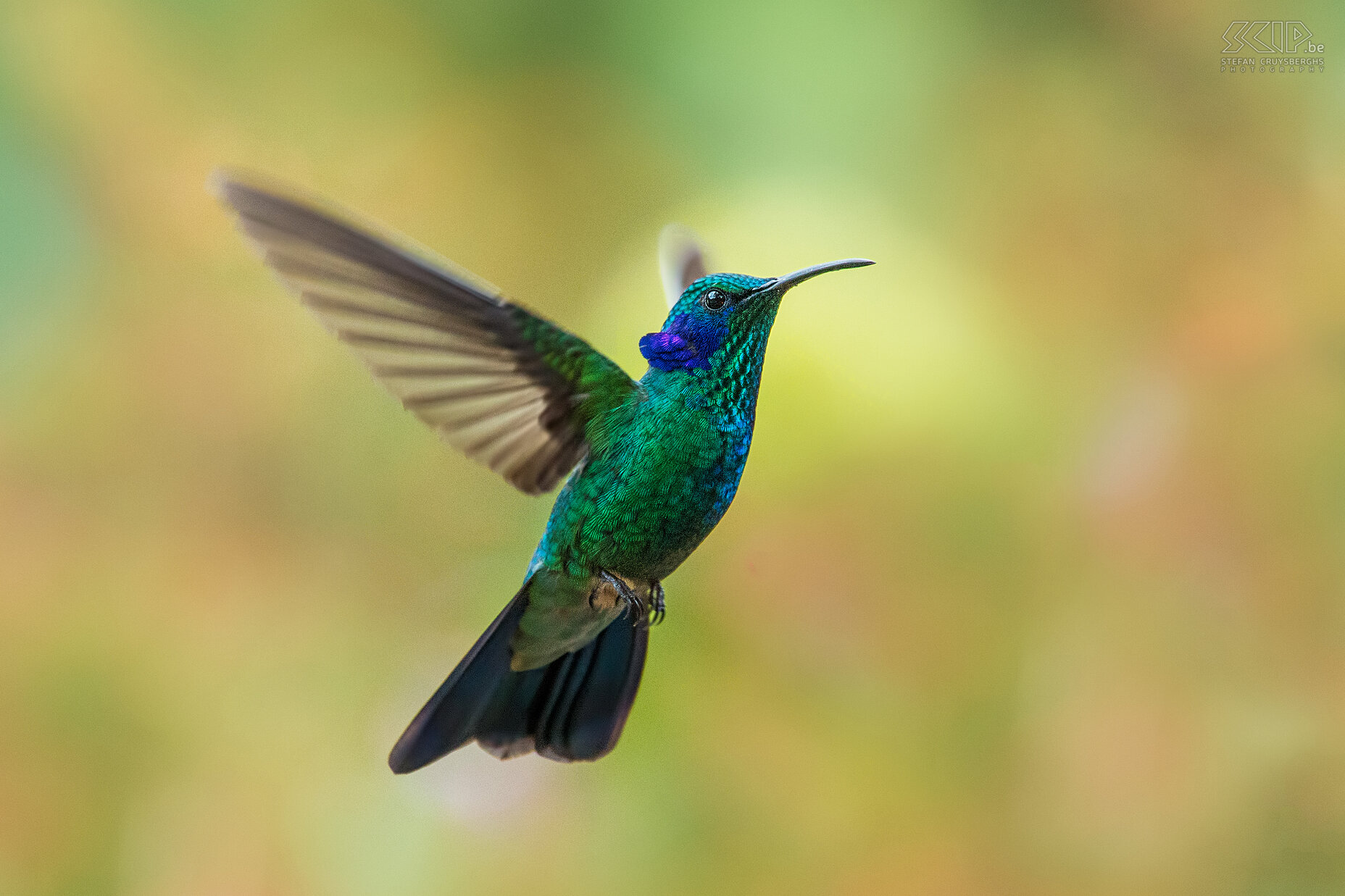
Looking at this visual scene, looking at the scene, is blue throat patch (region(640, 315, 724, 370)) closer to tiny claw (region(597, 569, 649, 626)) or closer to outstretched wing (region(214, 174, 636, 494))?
outstretched wing (region(214, 174, 636, 494))

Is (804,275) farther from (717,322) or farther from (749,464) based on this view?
(749,464)

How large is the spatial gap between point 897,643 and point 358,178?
1244 millimetres

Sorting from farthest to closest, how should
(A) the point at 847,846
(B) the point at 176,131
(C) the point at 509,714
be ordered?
(B) the point at 176,131, (A) the point at 847,846, (C) the point at 509,714

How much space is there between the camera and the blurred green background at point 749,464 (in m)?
1.79

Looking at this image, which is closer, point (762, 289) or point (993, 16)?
point (762, 289)

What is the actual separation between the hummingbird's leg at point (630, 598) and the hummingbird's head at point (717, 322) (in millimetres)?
155

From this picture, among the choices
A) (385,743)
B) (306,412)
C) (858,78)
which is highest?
(858,78)

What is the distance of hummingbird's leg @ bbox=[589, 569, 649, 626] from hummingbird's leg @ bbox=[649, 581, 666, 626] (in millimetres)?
15

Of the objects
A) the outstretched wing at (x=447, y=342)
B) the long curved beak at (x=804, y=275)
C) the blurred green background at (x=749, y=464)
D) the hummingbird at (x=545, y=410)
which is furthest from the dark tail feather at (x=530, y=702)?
the blurred green background at (x=749, y=464)

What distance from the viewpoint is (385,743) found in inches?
71.8

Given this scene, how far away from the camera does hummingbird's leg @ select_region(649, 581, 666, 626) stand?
0.86 meters

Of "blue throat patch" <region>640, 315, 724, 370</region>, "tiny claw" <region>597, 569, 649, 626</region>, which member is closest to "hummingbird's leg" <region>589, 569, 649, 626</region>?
"tiny claw" <region>597, 569, 649, 626</region>

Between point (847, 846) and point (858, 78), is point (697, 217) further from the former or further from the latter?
point (847, 846)

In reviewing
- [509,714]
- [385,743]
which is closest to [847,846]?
[385,743]
